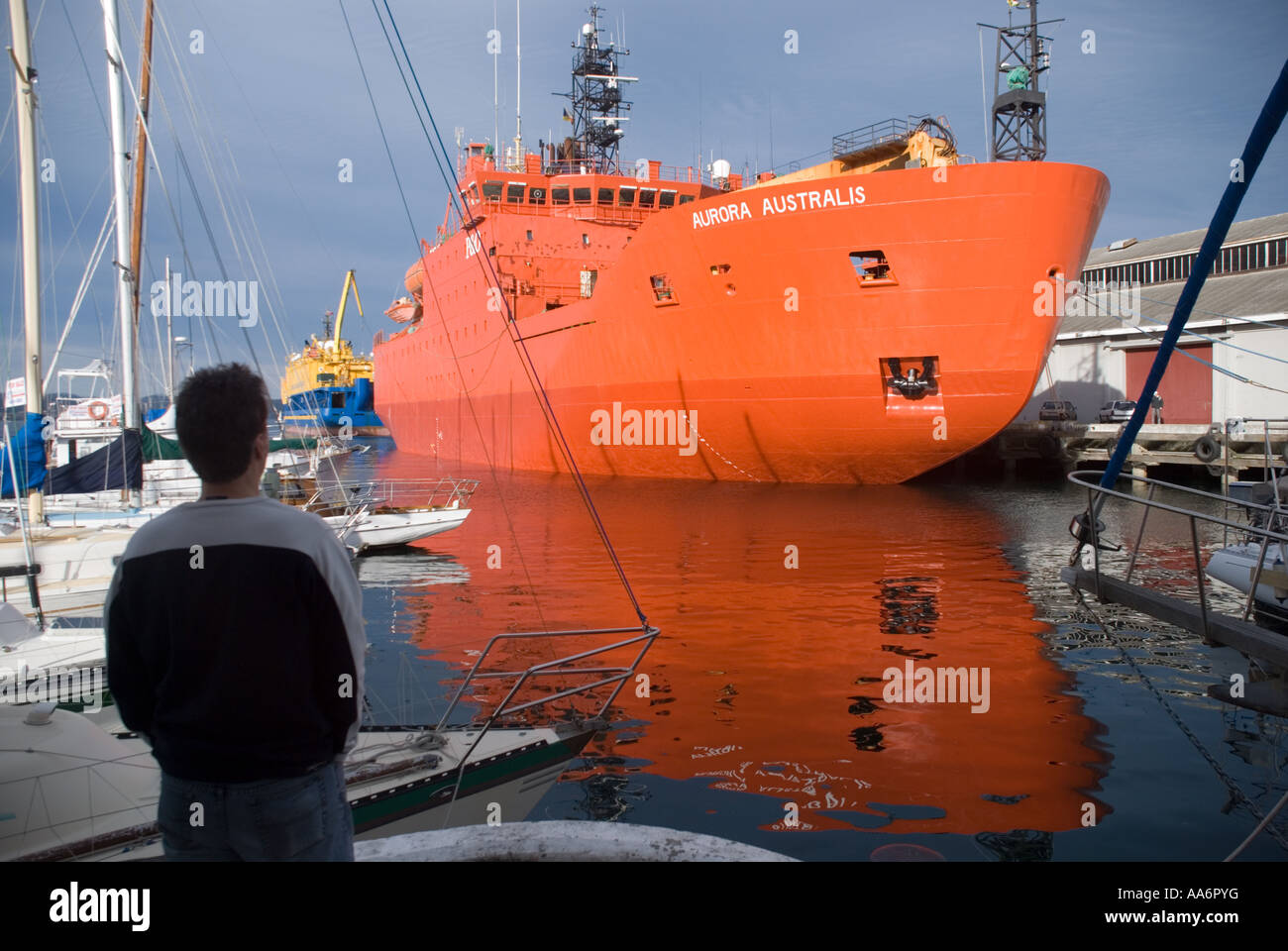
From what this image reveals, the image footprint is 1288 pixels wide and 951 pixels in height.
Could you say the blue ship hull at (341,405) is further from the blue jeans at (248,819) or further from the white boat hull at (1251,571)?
the blue jeans at (248,819)

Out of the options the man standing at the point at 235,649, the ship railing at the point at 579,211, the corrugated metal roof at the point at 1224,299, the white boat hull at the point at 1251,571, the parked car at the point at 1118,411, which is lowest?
the white boat hull at the point at 1251,571

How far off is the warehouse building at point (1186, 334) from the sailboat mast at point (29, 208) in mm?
25430

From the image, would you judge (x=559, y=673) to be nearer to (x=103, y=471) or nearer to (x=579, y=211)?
(x=103, y=471)

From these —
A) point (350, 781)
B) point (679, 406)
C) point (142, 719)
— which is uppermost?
point (679, 406)

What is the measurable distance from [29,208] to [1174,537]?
18.0 m

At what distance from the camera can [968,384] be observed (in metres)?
18.1

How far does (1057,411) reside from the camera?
30203 mm

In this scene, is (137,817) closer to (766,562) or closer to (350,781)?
(350,781)

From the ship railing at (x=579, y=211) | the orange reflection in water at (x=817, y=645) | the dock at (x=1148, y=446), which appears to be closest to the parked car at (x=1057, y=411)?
the dock at (x=1148, y=446)

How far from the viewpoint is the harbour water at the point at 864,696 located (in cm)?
504

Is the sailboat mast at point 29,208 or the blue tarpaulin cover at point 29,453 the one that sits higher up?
the sailboat mast at point 29,208

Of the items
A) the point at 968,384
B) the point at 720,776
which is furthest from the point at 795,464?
the point at 720,776

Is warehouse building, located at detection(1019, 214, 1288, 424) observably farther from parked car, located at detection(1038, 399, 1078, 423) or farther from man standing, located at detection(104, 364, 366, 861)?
man standing, located at detection(104, 364, 366, 861)

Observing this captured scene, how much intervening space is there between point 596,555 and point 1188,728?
9.07m
